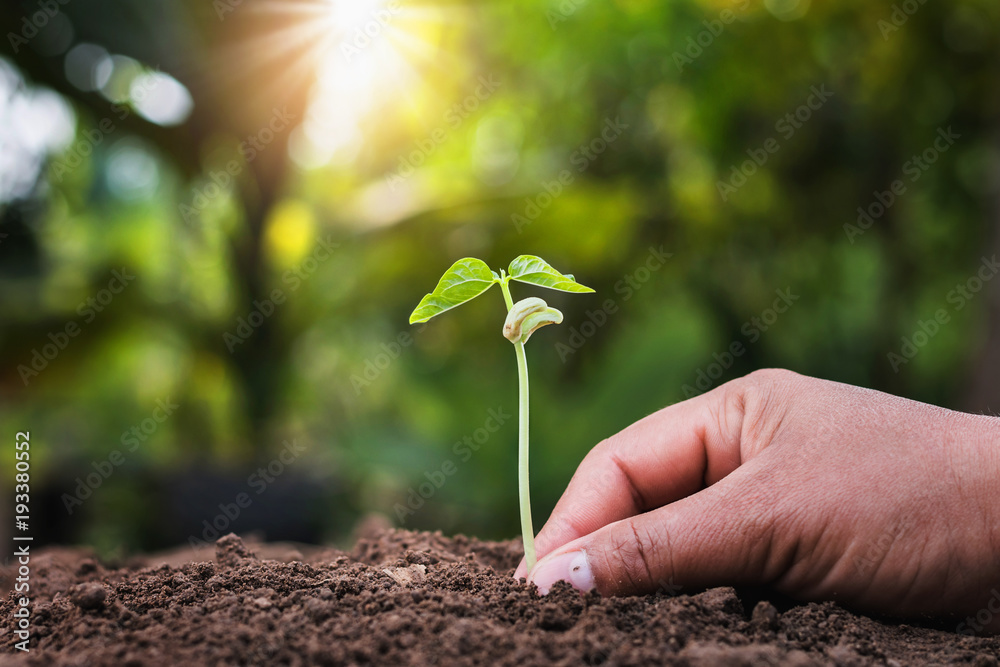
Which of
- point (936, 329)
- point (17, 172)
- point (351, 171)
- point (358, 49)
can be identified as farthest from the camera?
point (351, 171)

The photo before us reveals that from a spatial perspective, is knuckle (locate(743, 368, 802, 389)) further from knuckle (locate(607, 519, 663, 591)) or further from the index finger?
knuckle (locate(607, 519, 663, 591))

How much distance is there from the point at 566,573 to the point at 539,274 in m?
0.41

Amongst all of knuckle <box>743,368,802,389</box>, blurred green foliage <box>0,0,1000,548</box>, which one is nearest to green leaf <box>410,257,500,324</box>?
Answer: knuckle <box>743,368,802,389</box>

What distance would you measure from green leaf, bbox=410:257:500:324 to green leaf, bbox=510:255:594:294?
1.3 inches

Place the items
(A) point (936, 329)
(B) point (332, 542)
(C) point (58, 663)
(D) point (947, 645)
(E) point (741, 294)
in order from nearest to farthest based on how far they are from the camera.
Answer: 1. (C) point (58, 663)
2. (D) point (947, 645)
3. (B) point (332, 542)
4. (E) point (741, 294)
5. (A) point (936, 329)

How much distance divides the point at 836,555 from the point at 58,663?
92 cm

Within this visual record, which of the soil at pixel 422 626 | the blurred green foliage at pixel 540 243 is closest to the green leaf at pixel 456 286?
the soil at pixel 422 626

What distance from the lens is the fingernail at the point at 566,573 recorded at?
2.93 feet

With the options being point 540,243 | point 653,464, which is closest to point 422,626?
point 653,464

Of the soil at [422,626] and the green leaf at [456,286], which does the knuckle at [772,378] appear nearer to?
the soil at [422,626]

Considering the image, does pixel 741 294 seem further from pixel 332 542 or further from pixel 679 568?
pixel 679 568

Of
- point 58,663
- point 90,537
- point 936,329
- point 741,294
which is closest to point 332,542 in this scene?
point 90,537

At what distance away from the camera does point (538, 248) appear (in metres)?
3.39

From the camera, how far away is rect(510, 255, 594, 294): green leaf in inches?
33.9
